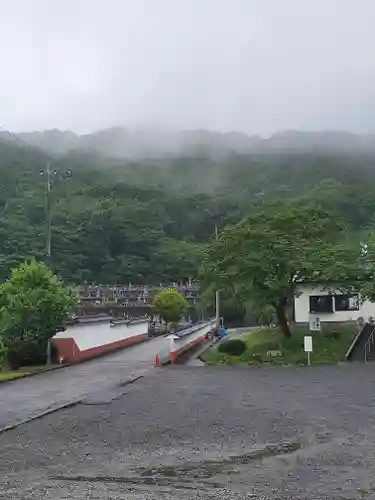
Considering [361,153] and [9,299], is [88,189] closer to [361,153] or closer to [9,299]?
[361,153]

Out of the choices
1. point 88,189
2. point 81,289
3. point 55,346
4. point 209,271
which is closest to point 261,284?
point 209,271

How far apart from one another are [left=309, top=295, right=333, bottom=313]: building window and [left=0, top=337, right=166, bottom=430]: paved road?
13919 millimetres

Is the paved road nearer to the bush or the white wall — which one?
the white wall

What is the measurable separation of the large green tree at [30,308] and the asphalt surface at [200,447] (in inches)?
385

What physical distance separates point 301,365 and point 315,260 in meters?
4.61

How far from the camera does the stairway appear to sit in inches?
1058

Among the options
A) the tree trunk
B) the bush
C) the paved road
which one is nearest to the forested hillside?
the tree trunk

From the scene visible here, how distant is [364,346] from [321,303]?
11.4m

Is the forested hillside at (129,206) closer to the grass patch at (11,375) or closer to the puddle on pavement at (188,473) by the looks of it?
→ the grass patch at (11,375)

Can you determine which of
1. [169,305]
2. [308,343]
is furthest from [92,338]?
[169,305]

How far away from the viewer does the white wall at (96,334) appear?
29.6 metres

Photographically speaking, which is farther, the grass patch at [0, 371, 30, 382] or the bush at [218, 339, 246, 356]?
the bush at [218, 339, 246, 356]

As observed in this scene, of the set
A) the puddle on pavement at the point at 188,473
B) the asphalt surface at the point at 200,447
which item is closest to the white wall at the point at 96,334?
the asphalt surface at the point at 200,447

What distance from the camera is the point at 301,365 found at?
2500cm
